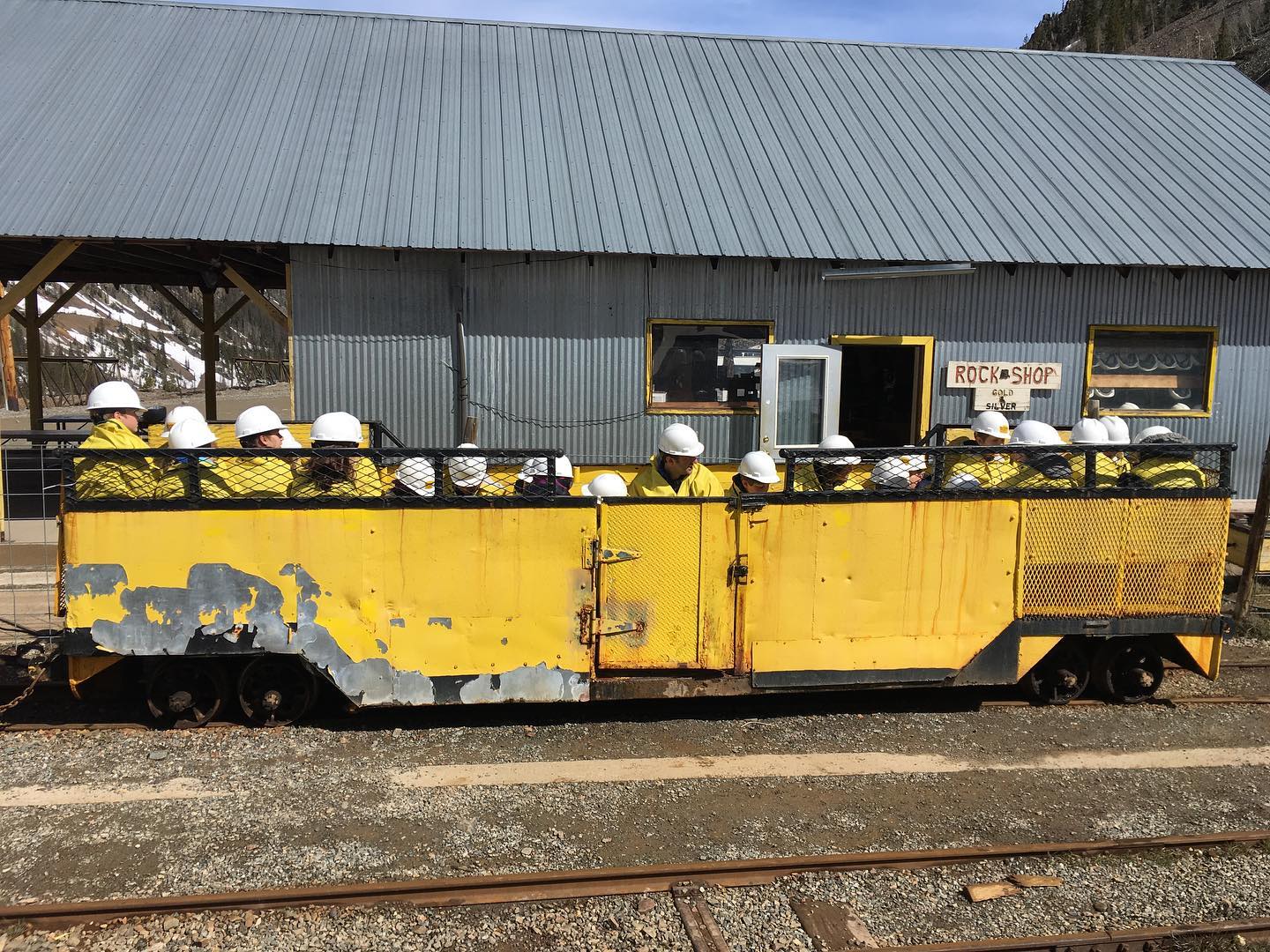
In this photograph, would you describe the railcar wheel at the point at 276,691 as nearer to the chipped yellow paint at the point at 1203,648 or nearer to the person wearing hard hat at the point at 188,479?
the person wearing hard hat at the point at 188,479

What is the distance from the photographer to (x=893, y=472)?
5.81 meters

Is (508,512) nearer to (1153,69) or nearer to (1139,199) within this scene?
(1139,199)

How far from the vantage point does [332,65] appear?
13539mm

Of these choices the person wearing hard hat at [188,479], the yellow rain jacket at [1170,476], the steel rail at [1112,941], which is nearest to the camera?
the steel rail at [1112,941]

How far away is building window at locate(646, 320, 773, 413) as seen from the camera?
11.1 metres

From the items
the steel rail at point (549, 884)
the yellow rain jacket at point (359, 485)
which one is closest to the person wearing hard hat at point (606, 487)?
the yellow rain jacket at point (359, 485)

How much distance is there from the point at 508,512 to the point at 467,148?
8.61 meters

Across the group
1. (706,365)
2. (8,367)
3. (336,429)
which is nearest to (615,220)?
(706,365)

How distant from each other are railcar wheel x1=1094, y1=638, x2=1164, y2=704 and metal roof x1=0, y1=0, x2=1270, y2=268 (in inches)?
246

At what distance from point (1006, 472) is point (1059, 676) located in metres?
1.61

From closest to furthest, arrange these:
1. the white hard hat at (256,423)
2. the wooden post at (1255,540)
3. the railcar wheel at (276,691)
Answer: the railcar wheel at (276,691)
the white hard hat at (256,423)
the wooden post at (1255,540)

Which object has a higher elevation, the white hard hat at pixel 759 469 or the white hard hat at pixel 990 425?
the white hard hat at pixel 990 425

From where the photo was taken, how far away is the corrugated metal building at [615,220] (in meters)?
10.7

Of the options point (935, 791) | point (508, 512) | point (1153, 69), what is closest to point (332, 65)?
point (508, 512)
